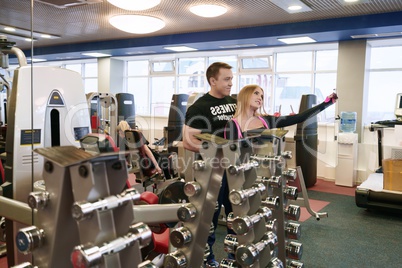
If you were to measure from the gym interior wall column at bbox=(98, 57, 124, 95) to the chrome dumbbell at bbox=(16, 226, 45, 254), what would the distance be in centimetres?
890

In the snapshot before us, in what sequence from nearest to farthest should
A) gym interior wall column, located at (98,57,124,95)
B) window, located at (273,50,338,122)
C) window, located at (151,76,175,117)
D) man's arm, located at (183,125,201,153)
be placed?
man's arm, located at (183,125,201,153), window, located at (273,50,338,122), gym interior wall column, located at (98,57,124,95), window, located at (151,76,175,117)

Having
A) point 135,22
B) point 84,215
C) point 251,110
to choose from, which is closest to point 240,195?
point 84,215

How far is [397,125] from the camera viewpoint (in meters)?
5.27

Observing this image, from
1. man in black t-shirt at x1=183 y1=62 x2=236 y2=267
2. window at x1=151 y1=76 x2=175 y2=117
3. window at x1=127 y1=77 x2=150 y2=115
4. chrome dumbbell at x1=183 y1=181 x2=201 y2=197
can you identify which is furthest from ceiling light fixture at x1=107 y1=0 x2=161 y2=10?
Answer: window at x1=127 y1=77 x2=150 y2=115

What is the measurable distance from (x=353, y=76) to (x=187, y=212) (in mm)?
6140

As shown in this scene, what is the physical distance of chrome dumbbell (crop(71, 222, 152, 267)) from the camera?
2.97ft

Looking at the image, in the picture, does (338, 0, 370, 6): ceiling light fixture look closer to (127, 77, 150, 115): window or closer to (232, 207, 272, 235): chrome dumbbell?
(232, 207, 272, 235): chrome dumbbell

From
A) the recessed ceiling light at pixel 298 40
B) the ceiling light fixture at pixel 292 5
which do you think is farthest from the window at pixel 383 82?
the ceiling light fixture at pixel 292 5

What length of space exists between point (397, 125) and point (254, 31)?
3.07 metres

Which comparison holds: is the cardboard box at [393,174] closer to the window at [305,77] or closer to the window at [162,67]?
the window at [305,77]

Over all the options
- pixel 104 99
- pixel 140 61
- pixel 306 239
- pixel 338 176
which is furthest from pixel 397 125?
pixel 140 61

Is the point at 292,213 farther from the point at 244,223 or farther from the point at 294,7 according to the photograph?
the point at 294,7

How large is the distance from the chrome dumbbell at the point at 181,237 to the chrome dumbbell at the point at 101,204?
2.22 feet

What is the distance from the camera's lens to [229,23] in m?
6.62
